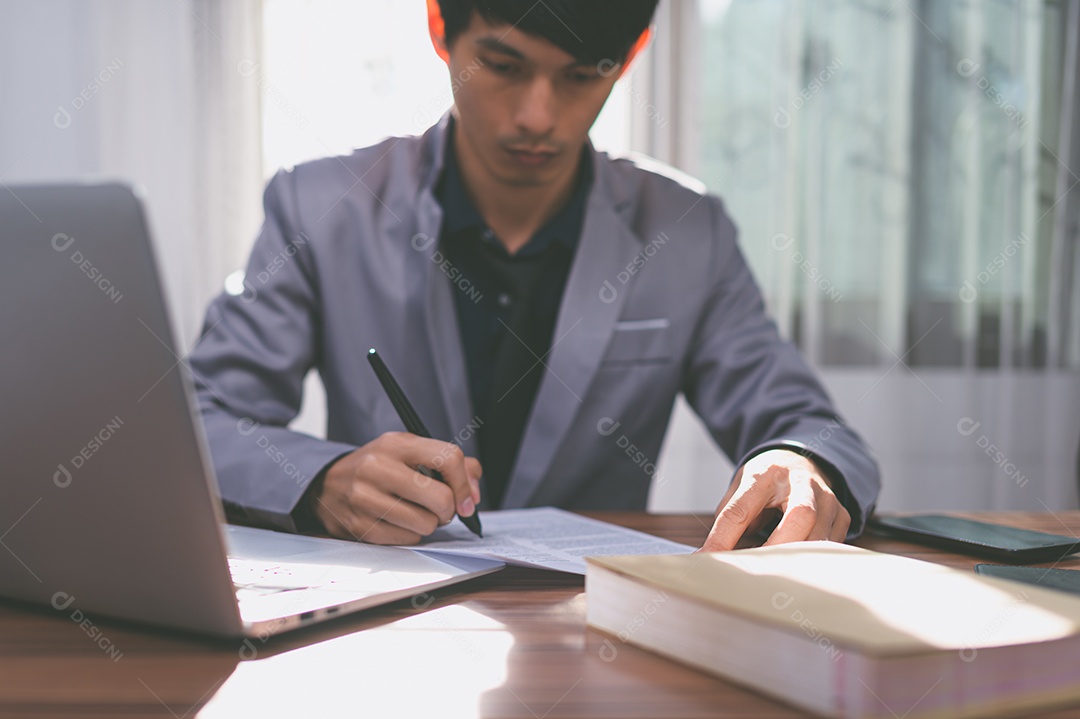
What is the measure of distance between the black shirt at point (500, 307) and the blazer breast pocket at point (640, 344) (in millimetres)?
99

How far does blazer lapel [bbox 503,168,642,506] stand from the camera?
1210mm

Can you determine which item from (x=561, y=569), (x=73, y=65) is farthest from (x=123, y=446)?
(x=73, y=65)

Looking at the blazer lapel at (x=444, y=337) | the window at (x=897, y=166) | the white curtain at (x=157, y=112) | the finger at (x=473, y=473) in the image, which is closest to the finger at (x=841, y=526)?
the finger at (x=473, y=473)

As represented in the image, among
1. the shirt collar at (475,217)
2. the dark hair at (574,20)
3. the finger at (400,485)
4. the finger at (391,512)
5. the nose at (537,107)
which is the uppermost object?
the dark hair at (574,20)

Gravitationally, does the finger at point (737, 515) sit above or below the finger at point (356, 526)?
above

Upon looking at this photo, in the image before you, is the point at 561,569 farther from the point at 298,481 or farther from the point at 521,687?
the point at 298,481

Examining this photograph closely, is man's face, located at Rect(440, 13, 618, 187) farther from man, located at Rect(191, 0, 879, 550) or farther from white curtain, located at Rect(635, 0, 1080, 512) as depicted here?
white curtain, located at Rect(635, 0, 1080, 512)

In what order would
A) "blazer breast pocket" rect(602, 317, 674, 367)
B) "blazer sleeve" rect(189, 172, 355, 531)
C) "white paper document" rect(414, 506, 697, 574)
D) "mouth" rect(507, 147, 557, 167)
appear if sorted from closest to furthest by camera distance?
1. "white paper document" rect(414, 506, 697, 574)
2. "blazer sleeve" rect(189, 172, 355, 531)
3. "mouth" rect(507, 147, 557, 167)
4. "blazer breast pocket" rect(602, 317, 674, 367)

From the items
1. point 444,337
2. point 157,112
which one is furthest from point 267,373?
point 157,112

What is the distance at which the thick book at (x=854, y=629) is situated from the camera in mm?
388

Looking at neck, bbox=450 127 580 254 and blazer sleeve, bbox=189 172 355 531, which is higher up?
neck, bbox=450 127 580 254

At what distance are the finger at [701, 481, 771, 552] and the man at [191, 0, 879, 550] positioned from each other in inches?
11.3

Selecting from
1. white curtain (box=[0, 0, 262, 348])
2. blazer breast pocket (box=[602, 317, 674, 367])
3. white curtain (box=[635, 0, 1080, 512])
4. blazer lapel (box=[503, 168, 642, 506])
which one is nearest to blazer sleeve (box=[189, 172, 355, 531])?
blazer lapel (box=[503, 168, 642, 506])

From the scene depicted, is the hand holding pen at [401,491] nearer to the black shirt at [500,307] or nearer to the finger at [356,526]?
the finger at [356,526]
